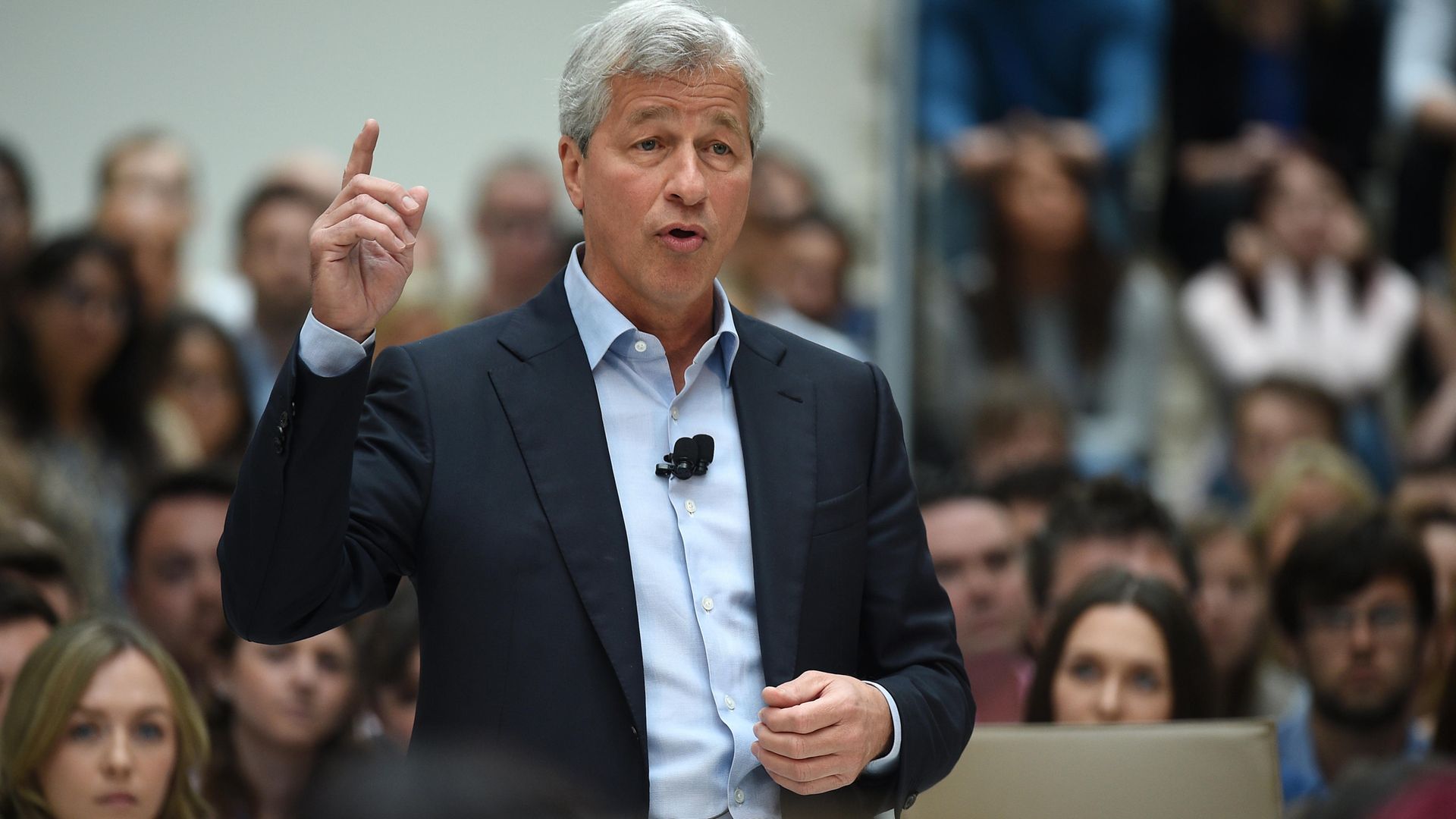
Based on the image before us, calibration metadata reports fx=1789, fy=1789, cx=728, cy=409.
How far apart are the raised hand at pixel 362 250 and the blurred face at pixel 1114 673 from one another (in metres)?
2.16

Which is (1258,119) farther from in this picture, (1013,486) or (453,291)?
(453,291)

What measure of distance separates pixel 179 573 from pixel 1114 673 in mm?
2463

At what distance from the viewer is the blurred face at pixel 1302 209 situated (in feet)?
20.8

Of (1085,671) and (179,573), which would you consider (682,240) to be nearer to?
(1085,671)

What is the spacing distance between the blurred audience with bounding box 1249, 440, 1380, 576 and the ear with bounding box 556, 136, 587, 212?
10.9 ft

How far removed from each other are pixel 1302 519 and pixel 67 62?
4.90 m

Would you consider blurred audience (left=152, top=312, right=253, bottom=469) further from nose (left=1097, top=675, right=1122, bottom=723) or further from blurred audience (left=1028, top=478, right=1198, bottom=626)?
nose (left=1097, top=675, right=1122, bottom=723)

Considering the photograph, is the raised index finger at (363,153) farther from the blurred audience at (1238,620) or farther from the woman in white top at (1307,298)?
the woman in white top at (1307,298)

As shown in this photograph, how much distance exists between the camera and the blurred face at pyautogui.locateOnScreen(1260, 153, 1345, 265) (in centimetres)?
634

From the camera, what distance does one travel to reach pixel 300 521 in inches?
79.4

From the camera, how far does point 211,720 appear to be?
14.0 feet

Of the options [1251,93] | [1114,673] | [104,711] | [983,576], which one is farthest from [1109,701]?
[1251,93]

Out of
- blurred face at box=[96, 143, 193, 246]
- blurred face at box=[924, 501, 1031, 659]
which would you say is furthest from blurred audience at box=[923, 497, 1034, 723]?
blurred face at box=[96, 143, 193, 246]

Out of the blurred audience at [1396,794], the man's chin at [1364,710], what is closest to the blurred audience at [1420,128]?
the man's chin at [1364,710]
